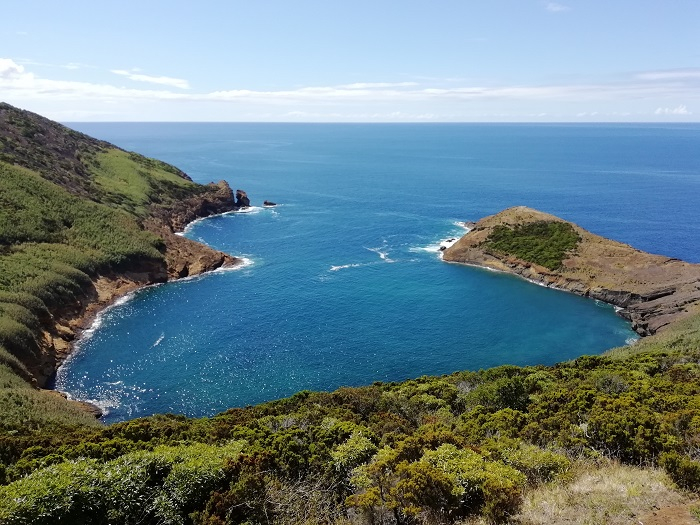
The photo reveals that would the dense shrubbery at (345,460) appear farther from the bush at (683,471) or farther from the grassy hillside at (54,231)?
the grassy hillside at (54,231)

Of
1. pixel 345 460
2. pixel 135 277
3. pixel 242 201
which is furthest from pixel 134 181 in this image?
pixel 345 460

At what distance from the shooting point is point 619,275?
8369 centimetres

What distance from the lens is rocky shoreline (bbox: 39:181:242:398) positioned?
61.0 metres

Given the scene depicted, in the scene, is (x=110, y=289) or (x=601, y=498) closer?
(x=601, y=498)

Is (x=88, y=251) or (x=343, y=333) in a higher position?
(x=88, y=251)

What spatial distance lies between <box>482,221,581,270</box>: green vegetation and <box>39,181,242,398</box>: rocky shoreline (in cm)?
5324

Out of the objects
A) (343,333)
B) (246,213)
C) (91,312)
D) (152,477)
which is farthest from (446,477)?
(246,213)

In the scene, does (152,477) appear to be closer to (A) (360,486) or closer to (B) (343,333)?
(A) (360,486)

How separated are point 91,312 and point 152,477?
60848 millimetres

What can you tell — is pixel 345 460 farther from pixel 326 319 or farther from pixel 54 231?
pixel 54 231

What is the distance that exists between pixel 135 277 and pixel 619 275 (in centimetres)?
8453

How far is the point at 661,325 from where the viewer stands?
68562mm

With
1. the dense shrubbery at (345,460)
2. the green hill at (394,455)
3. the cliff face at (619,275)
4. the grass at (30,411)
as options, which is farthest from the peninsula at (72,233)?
the cliff face at (619,275)

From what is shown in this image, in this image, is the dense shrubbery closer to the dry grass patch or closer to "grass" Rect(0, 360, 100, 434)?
the dry grass patch
